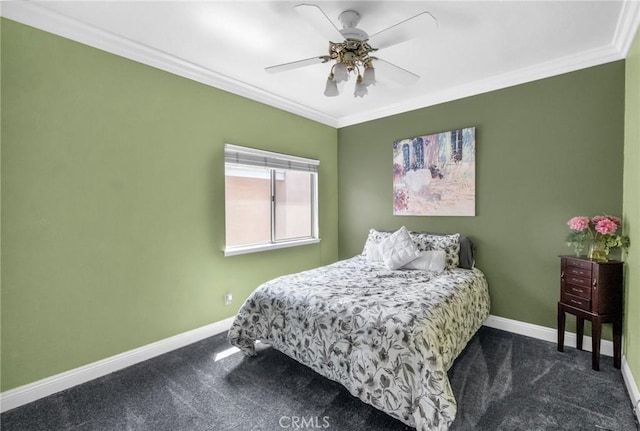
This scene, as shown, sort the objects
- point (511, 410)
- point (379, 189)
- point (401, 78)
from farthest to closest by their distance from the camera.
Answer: point (379, 189) < point (401, 78) < point (511, 410)

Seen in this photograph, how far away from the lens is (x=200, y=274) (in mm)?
2844

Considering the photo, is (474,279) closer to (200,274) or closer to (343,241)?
(343,241)

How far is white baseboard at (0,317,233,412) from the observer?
188 centimetres

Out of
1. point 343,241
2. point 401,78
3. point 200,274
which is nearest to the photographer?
point 401,78

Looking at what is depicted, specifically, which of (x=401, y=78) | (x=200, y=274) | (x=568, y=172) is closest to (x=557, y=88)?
(x=568, y=172)

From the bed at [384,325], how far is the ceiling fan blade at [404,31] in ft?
5.70

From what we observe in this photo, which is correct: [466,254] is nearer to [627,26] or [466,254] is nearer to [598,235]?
[598,235]

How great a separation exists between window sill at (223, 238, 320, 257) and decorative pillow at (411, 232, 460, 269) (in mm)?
1400

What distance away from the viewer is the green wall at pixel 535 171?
247 cm

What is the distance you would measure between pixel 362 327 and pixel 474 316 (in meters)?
1.34

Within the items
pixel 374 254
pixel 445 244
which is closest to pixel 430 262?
pixel 445 244

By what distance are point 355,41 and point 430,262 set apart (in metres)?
2.10

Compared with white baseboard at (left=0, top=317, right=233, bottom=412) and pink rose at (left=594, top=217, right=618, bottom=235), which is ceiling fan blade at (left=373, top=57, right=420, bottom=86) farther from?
white baseboard at (left=0, top=317, right=233, bottom=412)

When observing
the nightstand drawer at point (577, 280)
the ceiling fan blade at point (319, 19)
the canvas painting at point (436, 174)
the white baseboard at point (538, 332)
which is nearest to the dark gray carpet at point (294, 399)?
the white baseboard at point (538, 332)
